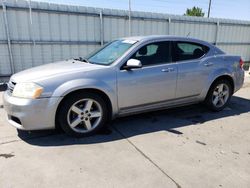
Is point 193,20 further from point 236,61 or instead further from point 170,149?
point 170,149

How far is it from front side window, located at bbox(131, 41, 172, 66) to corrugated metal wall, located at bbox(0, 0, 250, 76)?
194 inches

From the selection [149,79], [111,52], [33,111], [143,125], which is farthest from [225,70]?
[33,111]

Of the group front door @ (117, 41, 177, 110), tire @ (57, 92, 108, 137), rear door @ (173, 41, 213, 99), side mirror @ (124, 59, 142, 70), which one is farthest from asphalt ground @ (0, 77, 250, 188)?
side mirror @ (124, 59, 142, 70)

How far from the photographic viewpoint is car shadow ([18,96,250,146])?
3655 millimetres

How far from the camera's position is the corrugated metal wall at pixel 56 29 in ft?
24.6

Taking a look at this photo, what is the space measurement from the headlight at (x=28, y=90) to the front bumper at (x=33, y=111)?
0.06 metres

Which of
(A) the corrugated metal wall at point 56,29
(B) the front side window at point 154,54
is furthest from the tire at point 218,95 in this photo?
(A) the corrugated metal wall at point 56,29

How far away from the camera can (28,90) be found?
3352 mm

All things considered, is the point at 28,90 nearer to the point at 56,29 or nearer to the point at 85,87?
the point at 85,87

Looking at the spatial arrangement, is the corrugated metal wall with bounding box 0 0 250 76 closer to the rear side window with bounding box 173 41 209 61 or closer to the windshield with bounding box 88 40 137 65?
the windshield with bounding box 88 40 137 65

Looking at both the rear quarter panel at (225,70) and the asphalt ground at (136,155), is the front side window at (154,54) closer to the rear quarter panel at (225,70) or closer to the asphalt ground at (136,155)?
the rear quarter panel at (225,70)

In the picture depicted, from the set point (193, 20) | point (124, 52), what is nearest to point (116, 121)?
point (124, 52)

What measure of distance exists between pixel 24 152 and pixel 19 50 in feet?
17.8

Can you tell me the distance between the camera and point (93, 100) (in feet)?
12.1
